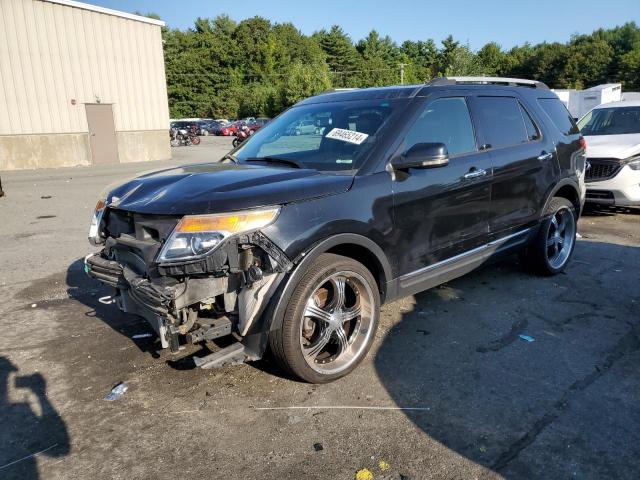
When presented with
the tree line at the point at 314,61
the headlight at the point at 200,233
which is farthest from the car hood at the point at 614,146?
the tree line at the point at 314,61

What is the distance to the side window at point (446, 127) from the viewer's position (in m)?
3.86

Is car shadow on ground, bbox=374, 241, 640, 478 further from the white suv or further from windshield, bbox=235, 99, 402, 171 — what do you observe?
the white suv

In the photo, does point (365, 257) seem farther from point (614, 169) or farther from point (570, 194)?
point (614, 169)

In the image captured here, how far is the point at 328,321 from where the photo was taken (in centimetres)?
336

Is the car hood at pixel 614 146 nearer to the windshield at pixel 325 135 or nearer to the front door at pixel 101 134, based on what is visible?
the windshield at pixel 325 135

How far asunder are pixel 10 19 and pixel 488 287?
1978cm

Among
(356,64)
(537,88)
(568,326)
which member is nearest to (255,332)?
(568,326)

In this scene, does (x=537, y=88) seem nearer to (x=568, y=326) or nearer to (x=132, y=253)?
(x=568, y=326)

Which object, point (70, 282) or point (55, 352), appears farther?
point (70, 282)

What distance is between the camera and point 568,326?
13.8ft

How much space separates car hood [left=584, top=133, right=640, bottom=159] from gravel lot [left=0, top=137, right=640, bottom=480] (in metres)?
3.74

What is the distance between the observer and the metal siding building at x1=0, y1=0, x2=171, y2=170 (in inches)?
723

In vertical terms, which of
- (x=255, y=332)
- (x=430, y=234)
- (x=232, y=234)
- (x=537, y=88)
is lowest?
(x=255, y=332)

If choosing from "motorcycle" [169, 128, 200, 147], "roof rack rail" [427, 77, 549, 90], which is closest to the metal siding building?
"motorcycle" [169, 128, 200, 147]
